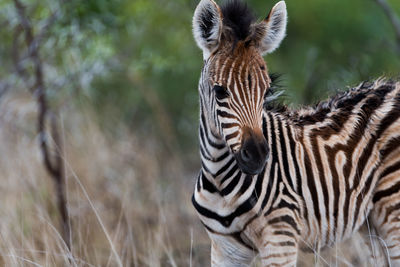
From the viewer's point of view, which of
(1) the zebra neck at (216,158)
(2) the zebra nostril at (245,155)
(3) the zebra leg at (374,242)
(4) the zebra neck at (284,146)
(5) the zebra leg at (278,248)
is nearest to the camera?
(2) the zebra nostril at (245,155)

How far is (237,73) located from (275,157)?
74cm

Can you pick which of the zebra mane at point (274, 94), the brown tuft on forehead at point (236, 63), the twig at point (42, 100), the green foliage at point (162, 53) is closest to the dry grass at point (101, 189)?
the twig at point (42, 100)

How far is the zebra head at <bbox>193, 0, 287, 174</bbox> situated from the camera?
391 centimetres

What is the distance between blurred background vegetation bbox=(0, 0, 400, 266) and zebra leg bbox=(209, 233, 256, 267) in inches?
125

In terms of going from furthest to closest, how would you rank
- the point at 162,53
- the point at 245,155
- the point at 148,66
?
the point at 162,53, the point at 148,66, the point at 245,155

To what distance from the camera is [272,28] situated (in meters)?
4.46

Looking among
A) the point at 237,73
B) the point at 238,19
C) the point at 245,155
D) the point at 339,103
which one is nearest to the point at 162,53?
the point at 339,103

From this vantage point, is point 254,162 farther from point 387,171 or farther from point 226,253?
point 387,171

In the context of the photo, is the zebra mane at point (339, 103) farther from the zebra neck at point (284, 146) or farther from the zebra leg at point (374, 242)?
the zebra leg at point (374, 242)

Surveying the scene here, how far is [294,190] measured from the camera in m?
4.42

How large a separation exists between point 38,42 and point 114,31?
145cm

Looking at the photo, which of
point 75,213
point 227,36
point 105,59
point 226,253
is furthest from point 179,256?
point 227,36

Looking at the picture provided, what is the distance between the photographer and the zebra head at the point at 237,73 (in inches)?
154

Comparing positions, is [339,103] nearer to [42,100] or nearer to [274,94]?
[274,94]
